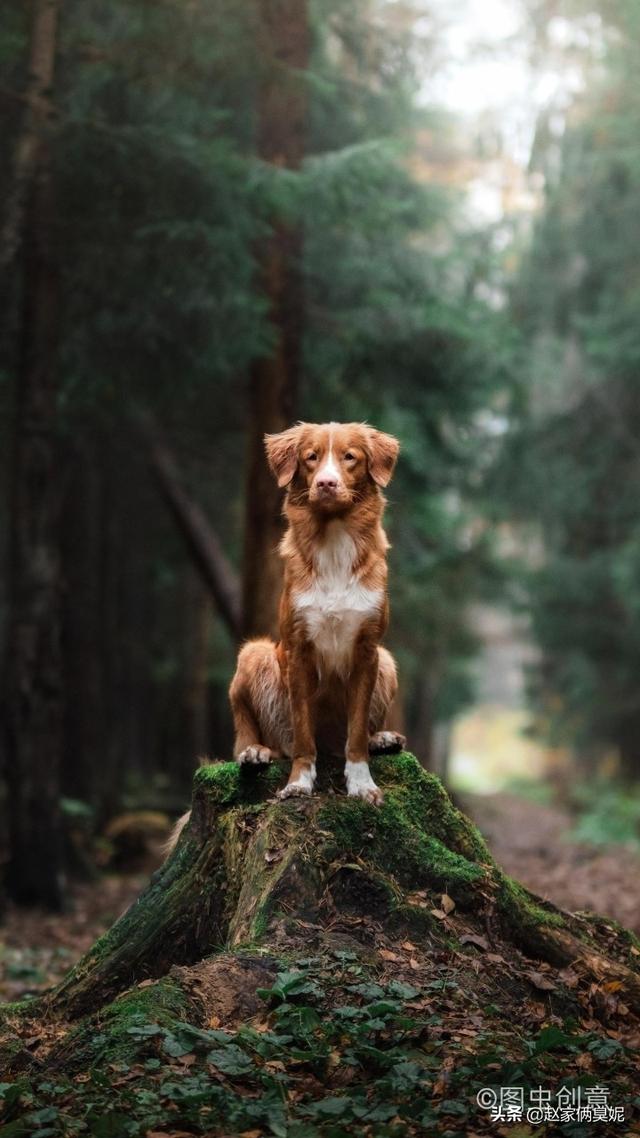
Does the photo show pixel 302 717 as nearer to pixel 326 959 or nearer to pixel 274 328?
pixel 326 959

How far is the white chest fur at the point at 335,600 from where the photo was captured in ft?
20.3

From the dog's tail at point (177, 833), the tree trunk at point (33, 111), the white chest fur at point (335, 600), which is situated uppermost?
the tree trunk at point (33, 111)

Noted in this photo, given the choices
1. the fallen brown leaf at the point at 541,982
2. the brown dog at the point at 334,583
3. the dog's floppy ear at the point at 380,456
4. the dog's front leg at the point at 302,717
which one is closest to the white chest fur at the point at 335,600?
the brown dog at the point at 334,583

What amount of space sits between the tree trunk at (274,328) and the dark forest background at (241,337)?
3 centimetres

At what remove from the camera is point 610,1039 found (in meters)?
5.63

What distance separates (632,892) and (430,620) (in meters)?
6.75

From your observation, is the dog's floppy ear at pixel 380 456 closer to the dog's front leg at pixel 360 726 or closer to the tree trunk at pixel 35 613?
the dog's front leg at pixel 360 726

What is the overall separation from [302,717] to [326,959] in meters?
1.24

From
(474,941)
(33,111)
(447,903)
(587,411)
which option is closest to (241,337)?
(33,111)

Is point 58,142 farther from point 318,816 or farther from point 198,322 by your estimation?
point 318,816

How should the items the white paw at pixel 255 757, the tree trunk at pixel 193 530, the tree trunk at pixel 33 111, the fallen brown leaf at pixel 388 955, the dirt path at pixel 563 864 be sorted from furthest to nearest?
the tree trunk at pixel 193 530 < the dirt path at pixel 563 864 < the tree trunk at pixel 33 111 < the white paw at pixel 255 757 < the fallen brown leaf at pixel 388 955

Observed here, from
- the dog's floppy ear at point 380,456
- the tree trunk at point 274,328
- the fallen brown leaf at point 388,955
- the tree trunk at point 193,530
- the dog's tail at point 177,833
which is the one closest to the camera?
the fallen brown leaf at point 388,955

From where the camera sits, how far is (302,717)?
6328 mm

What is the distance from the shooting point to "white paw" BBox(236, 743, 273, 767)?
6.54m
